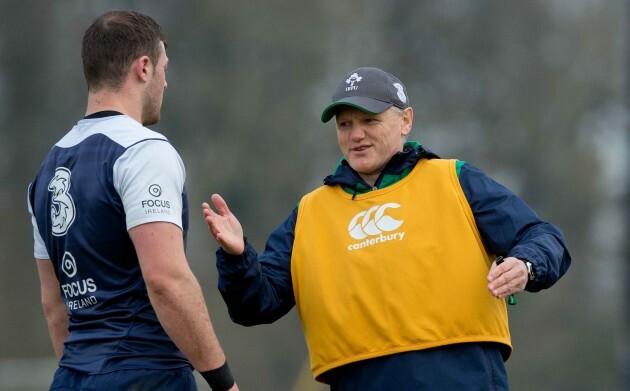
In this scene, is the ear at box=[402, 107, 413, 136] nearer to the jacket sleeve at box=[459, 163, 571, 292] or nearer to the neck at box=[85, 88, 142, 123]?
the jacket sleeve at box=[459, 163, 571, 292]

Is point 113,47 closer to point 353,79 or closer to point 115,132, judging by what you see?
point 115,132

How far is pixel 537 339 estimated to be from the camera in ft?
43.3

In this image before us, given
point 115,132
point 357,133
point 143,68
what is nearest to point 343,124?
point 357,133

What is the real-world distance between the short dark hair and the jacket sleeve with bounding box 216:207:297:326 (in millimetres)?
665

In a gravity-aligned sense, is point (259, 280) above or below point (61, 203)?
below

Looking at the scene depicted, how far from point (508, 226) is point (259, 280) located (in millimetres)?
833

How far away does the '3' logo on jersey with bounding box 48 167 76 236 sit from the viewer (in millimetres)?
3383

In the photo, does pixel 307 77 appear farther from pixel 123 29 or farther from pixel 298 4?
pixel 123 29

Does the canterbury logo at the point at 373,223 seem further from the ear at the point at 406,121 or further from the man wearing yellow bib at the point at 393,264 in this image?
the ear at the point at 406,121

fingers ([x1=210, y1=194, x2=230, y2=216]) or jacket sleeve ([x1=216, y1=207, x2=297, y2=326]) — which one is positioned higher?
fingers ([x1=210, y1=194, x2=230, y2=216])

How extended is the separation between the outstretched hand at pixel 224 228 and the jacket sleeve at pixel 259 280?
1.7 inches

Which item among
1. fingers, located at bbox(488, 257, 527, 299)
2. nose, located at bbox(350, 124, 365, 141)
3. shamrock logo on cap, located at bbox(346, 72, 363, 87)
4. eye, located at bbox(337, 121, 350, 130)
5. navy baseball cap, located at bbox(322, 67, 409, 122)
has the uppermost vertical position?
shamrock logo on cap, located at bbox(346, 72, 363, 87)

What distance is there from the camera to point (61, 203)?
11.2ft

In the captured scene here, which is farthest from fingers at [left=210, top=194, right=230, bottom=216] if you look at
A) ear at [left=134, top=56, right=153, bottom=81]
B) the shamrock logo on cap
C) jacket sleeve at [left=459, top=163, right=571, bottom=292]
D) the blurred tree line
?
the blurred tree line
